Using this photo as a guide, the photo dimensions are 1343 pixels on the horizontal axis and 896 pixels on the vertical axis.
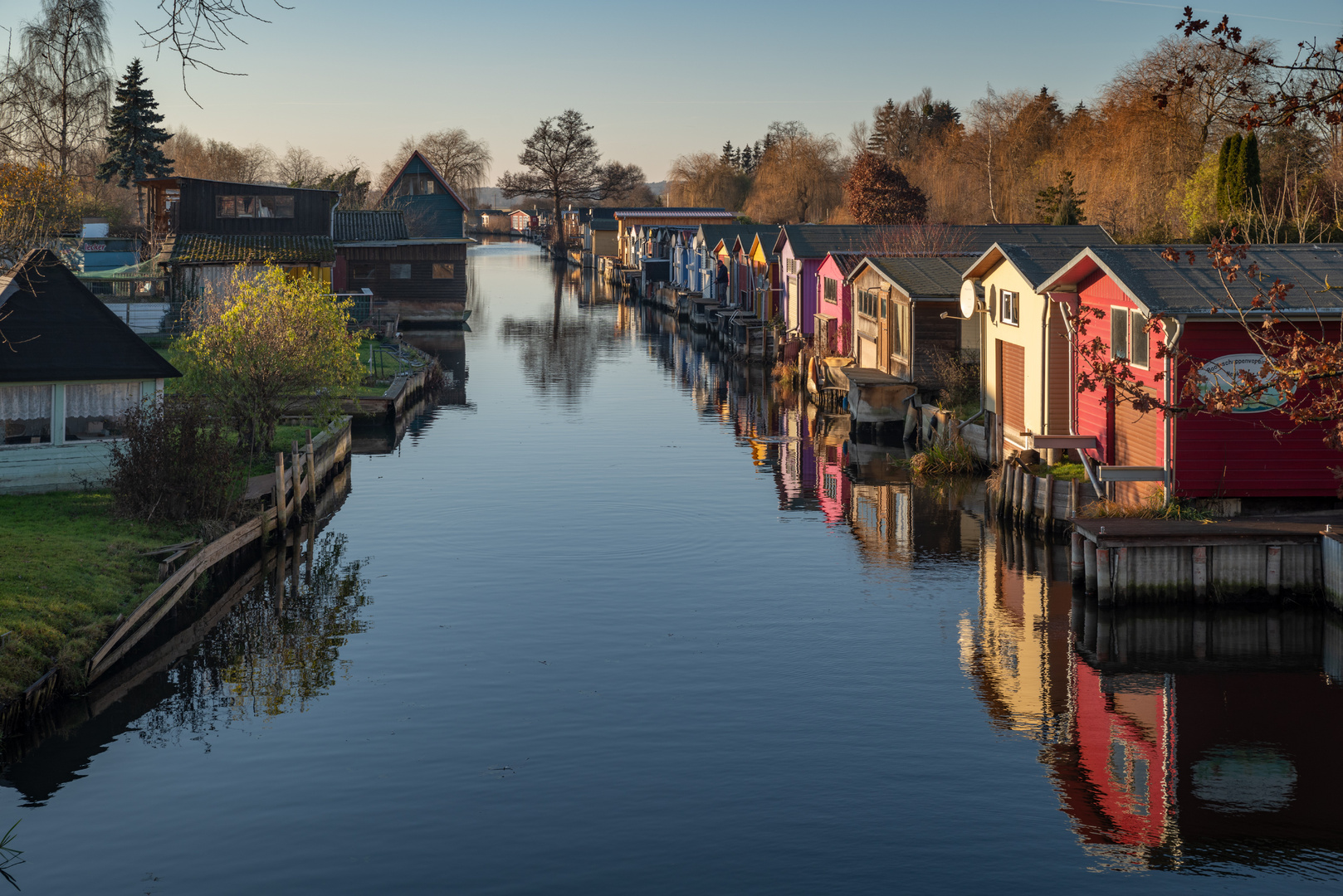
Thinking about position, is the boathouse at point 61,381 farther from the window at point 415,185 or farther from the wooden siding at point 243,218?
the window at point 415,185

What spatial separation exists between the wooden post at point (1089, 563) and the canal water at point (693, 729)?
30.2 inches

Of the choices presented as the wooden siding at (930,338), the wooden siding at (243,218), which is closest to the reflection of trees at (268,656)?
the wooden siding at (930,338)

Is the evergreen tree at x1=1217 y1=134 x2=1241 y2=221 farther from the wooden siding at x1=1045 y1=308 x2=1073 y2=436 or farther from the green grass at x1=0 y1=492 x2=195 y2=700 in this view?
the green grass at x1=0 y1=492 x2=195 y2=700

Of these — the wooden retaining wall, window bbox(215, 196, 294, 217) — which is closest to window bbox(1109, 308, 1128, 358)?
the wooden retaining wall

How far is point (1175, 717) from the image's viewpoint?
736 inches

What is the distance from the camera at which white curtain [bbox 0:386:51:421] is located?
27.1 meters

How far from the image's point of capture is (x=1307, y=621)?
2248 cm

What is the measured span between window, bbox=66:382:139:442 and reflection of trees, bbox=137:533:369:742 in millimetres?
5595

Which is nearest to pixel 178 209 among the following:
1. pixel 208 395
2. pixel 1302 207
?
pixel 208 395

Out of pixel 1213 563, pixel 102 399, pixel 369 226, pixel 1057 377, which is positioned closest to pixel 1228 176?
pixel 1057 377

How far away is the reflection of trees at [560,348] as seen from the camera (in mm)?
59188

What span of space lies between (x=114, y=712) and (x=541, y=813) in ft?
22.4

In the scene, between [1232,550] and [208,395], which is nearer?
[1232,550]

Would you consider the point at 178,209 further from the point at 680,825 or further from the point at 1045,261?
the point at 680,825
